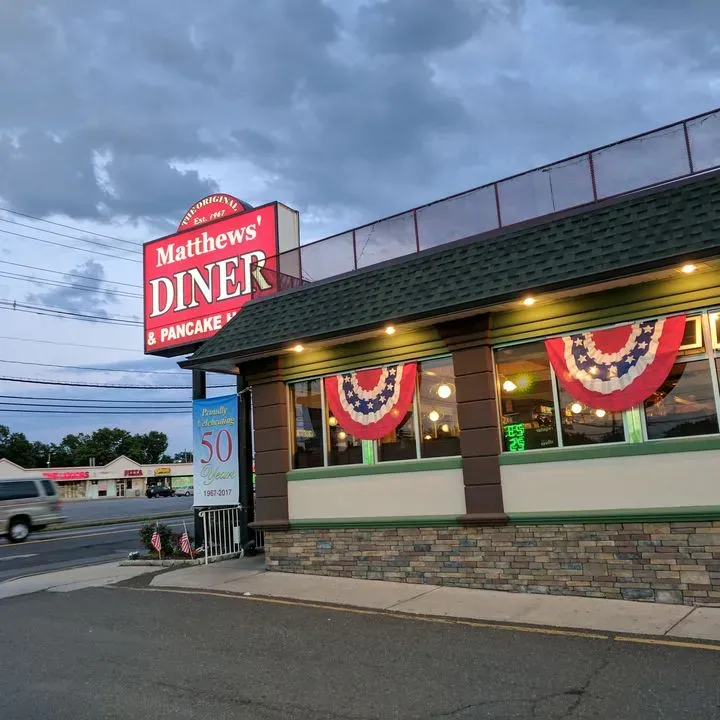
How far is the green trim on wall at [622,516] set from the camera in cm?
805

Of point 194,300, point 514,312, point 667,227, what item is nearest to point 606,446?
point 514,312

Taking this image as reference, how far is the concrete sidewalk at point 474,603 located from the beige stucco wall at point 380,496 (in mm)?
1087

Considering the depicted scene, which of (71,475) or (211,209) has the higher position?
(211,209)

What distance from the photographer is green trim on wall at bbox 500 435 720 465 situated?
819cm

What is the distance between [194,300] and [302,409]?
18.3 feet

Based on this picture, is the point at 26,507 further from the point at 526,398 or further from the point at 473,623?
the point at 473,623

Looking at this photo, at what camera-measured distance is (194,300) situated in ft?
53.5

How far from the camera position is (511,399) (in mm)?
9852

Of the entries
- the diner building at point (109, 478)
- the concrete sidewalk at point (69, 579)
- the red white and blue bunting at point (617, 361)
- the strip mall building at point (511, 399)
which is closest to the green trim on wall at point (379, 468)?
the strip mall building at point (511, 399)

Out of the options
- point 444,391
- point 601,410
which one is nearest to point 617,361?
point 601,410

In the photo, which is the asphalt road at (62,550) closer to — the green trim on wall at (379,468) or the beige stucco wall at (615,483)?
the green trim on wall at (379,468)

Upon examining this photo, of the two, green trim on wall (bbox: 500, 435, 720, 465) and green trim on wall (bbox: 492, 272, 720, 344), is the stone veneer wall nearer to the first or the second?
green trim on wall (bbox: 500, 435, 720, 465)

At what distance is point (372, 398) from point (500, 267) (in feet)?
10.2

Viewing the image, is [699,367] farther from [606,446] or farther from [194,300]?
[194,300]
